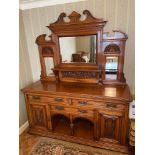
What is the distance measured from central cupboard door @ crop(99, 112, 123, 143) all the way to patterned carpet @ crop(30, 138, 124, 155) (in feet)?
0.63

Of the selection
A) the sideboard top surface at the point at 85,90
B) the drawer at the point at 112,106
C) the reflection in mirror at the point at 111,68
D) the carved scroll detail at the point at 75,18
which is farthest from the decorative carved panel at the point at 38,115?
the carved scroll detail at the point at 75,18

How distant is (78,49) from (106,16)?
2.04 ft

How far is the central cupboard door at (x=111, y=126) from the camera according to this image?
1.86 m

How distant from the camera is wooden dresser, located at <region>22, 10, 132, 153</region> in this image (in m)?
1.89

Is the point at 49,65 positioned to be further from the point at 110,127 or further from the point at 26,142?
the point at 110,127

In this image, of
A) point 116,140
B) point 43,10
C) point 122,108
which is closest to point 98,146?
point 116,140

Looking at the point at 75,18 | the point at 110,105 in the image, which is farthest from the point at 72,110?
the point at 75,18

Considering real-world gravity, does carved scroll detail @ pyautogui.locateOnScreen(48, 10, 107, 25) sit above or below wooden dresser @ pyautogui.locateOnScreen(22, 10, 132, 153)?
above

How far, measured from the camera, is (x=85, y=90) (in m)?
2.03

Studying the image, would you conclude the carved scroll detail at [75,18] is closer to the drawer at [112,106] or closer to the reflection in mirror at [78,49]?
the reflection in mirror at [78,49]

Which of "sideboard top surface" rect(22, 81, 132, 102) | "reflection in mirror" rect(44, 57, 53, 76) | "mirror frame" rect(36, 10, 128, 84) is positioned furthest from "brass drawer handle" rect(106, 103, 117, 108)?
"reflection in mirror" rect(44, 57, 53, 76)

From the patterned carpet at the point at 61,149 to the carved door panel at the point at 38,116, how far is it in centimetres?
27

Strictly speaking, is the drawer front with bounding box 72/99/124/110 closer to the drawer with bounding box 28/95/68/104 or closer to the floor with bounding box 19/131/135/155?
the drawer with bounding box 28/95/68/104
